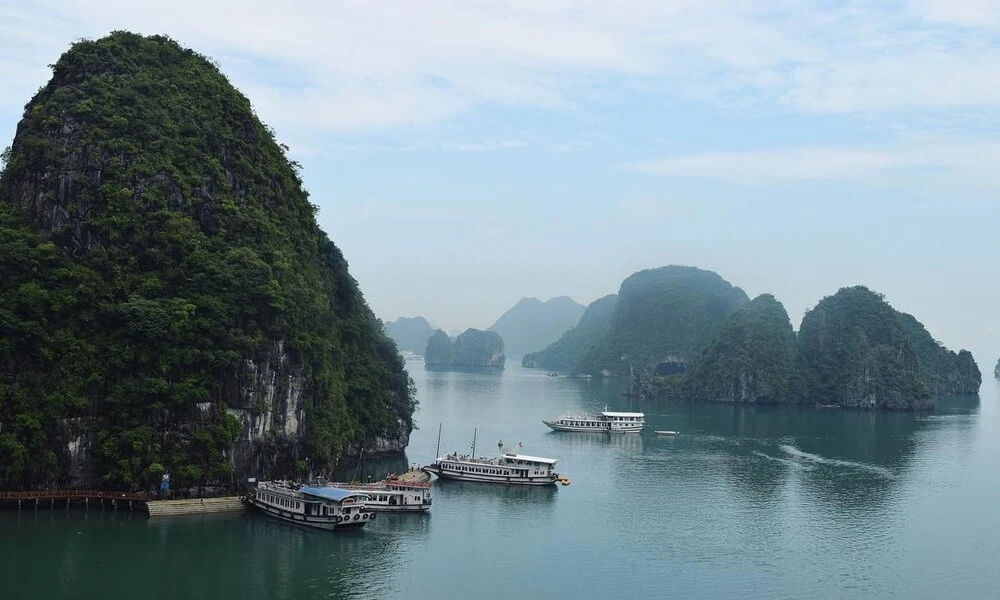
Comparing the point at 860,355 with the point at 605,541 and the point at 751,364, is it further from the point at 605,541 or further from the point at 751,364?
the point at 605,541

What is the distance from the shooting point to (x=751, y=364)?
15688 centimetres

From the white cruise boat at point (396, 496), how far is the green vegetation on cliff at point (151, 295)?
16.2ft

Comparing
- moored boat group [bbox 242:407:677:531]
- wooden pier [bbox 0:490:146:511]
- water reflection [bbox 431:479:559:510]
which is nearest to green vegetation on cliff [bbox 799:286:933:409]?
moored boat group [bbox 242:407:677:531]

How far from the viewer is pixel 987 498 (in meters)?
72.0

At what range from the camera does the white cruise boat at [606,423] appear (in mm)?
106312

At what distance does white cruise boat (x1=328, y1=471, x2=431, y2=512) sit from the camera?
59.1m

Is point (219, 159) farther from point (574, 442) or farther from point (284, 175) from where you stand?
point (574, 442)

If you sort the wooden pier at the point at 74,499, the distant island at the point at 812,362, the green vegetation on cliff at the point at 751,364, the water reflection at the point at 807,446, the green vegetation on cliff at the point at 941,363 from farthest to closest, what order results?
the green vegetation on cliff at the point at 941,363
the green vegetation on cliff at the point at 751,364
the distant island at the point at 812,362
the water reflection at the point at 807,446
the wooden pier at the point at 74,499

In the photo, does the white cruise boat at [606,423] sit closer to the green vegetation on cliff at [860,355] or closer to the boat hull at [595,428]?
the boat hull at [595,428]

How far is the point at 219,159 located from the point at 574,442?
50317mm

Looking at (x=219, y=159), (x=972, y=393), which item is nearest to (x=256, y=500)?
Result: (x=219, y=159)

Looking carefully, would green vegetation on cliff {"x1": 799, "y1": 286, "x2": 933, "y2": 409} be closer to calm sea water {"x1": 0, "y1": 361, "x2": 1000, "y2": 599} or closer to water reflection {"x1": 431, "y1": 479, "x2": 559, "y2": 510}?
calm sea water {"x1": 0, "y1": 361, "x2": 1000, "y2": 599}

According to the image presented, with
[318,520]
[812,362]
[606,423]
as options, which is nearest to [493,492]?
[318,520]

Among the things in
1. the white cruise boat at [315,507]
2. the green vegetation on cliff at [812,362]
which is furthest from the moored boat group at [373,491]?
the green vegetation on cliff at [812,362]
